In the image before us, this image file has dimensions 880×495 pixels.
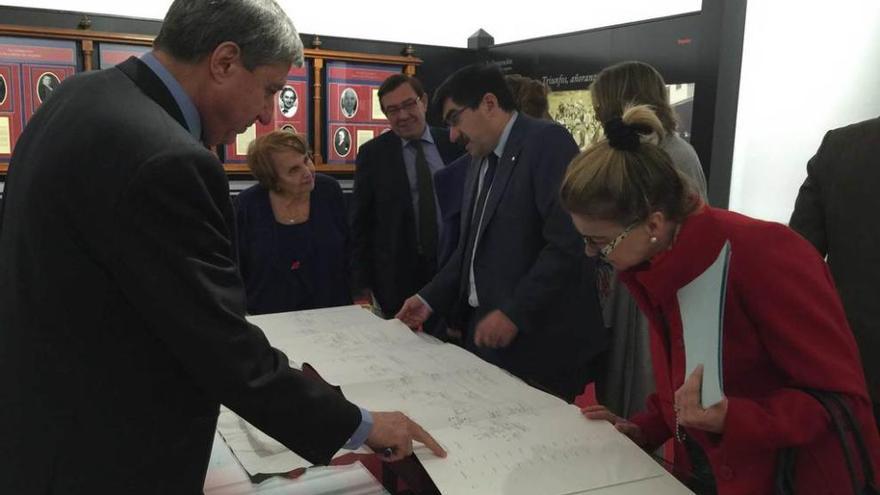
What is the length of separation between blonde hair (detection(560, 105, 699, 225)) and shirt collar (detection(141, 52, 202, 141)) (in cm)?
69

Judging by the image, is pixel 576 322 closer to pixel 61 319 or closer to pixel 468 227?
pixel 468 227

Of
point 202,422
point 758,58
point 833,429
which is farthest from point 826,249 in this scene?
point 758,58

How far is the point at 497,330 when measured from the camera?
85.0 inches

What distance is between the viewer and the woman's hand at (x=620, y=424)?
154cm

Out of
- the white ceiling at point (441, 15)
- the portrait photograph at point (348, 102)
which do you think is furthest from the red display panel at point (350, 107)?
the white ceiling at point (441, 15)

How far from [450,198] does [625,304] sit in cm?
83

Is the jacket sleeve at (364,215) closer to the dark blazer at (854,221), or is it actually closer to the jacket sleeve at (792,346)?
the dark blazer at (854,221)

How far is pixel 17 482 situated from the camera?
1.12m

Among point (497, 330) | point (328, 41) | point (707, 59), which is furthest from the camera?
point (328, 41)

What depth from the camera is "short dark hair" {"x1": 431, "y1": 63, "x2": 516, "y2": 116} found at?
237 cm

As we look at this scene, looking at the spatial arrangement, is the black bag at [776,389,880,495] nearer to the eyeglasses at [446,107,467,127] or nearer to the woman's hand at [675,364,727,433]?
the woman's hand at [675,364,727,433]

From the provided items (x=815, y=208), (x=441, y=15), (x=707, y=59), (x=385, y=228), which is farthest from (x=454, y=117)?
(x=441, y=15)

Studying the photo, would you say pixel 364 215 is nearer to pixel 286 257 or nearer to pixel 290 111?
pixel 286 257

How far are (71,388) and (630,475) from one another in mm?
947
